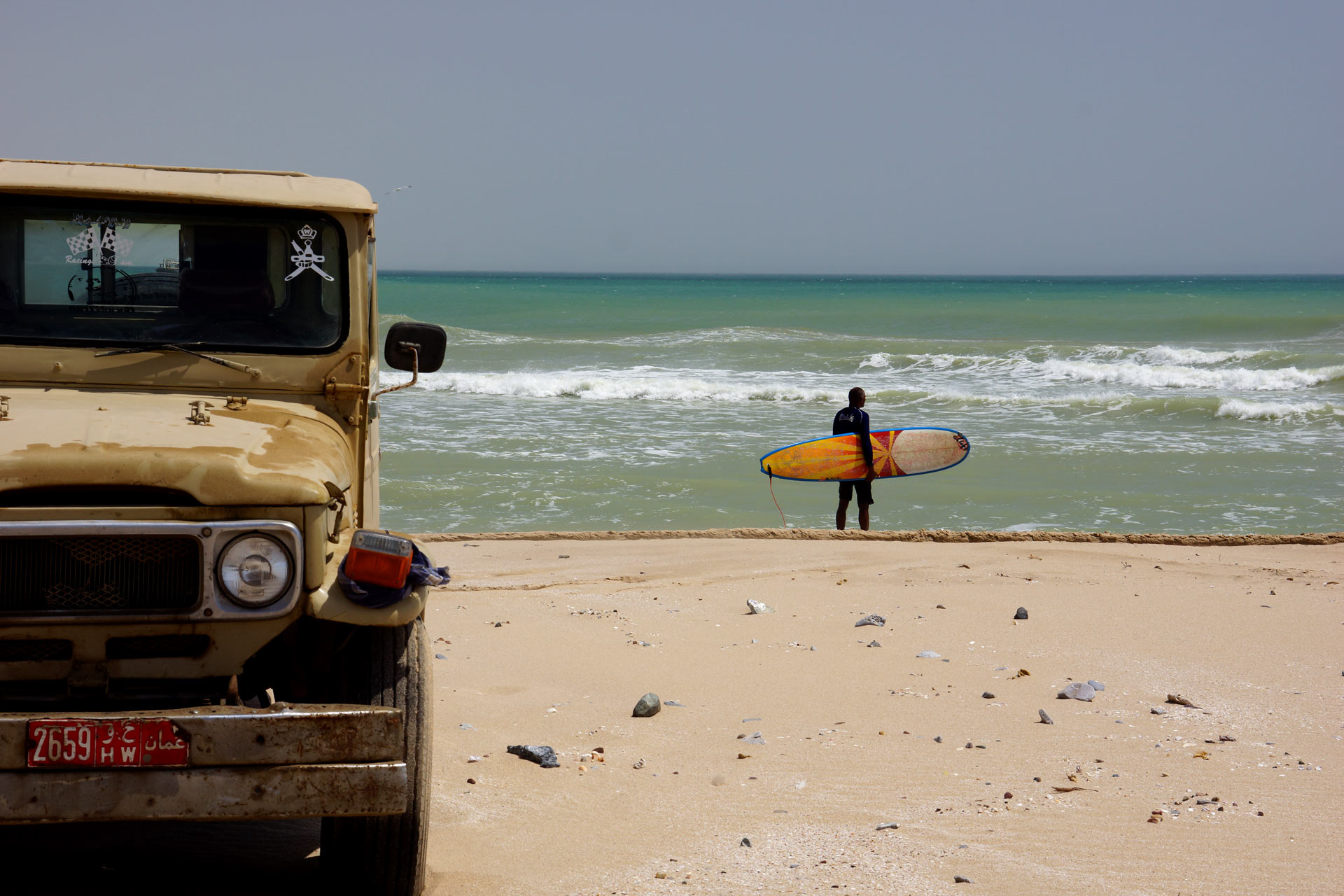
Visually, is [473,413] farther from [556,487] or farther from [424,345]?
[424,345]

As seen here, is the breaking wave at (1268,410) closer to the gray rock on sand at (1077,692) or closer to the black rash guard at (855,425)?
the black rash guard at (855,425)

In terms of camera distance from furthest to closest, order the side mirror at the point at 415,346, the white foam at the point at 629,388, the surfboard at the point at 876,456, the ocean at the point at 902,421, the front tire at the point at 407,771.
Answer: the white foam at the point at 629,388 → the ocean at the point at 902,421 → the surfboard at the point at 876,456 → the side mirror at the point at 415,346 → the front tire at the point at 407,771

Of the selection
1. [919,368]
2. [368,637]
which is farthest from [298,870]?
[919,368]

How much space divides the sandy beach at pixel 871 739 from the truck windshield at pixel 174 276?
1.74 m

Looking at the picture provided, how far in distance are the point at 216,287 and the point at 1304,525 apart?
10586 mm

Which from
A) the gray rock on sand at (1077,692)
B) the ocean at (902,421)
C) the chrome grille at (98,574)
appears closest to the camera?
the chrome grille at (98,574)

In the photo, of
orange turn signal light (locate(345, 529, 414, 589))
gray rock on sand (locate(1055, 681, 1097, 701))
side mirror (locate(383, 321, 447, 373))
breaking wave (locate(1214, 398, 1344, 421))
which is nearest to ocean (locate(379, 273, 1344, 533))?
breaking wave (locate(1214, 398, 1344, 421))

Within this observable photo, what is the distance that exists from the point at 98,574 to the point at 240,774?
2.03 ft

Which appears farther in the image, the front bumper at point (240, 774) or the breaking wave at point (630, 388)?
the breaking wave at point (630, 388)

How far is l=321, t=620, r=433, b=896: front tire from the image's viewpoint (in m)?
3.38

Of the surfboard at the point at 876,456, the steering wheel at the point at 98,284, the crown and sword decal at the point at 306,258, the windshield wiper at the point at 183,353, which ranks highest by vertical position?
the crown and sword decal at the point at 306,258

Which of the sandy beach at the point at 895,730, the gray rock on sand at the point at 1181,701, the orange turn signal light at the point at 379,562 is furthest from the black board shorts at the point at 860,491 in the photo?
the orange turn signal light at the point at 379,562

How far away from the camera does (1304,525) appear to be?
11484 millimetres

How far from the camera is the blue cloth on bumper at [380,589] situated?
10.4 ft
